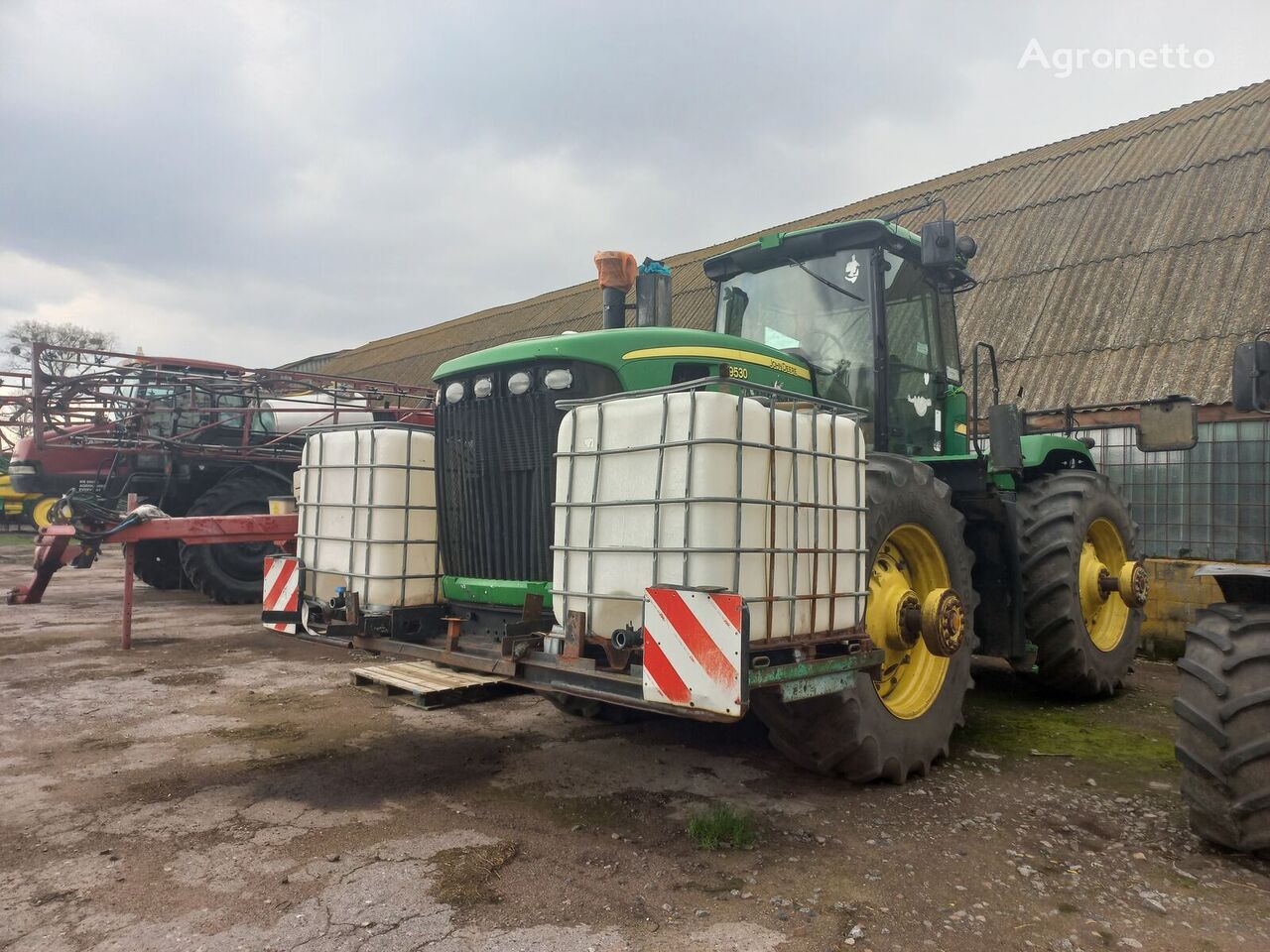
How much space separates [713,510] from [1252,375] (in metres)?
2.69

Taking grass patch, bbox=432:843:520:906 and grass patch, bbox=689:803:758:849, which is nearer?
grass patch, bbox=432:843:520:906

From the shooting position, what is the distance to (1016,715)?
5.32 meters

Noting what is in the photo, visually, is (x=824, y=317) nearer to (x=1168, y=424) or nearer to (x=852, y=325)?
(x=852, y=325)

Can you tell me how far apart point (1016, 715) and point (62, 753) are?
5389 millimetres

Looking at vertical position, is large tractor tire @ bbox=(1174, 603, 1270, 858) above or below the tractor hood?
below

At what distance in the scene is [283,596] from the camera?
177 inches

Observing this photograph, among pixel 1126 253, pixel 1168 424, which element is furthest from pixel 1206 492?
pixel 1126 253

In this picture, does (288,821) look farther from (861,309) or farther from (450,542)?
(861,309)

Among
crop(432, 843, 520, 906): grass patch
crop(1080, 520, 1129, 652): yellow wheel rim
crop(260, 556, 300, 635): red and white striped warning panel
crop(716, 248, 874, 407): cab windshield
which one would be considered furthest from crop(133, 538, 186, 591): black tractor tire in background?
crop(1080, 520, 1129, 652): yellow wheel rim

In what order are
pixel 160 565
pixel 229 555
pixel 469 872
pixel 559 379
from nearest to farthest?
pixel 469 872
pixel 559 379
pixel 229 555
pixel 160 565

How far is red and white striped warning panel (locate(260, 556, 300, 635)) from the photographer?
4.46 metres

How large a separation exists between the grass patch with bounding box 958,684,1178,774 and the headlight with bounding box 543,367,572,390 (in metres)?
2.92

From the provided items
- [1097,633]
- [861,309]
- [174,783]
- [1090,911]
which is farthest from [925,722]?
[174,783]

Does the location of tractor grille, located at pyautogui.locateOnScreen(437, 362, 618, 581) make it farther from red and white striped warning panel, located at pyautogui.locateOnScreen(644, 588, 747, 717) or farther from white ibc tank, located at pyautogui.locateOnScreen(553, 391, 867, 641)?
red and white striped warning panel, located at pyautogui.locateOnScreen(644, 588, 747, 717)
